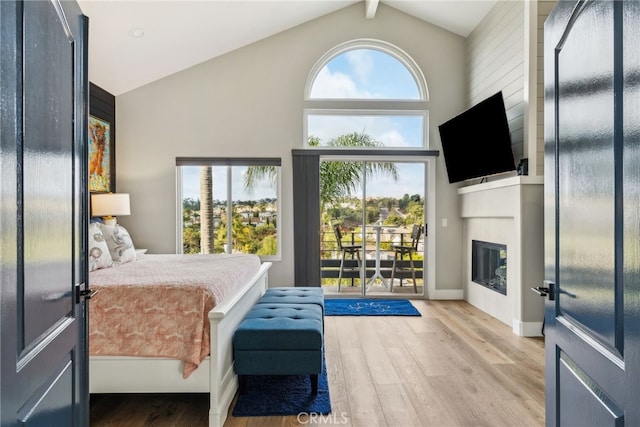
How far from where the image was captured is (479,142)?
4355mm

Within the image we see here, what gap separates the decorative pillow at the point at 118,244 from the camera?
11.3 feet

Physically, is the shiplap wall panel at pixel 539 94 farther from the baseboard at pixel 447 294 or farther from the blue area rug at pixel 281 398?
Result: the blue area rug at pixel 281 398

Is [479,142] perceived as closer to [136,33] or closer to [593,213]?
[593,213]

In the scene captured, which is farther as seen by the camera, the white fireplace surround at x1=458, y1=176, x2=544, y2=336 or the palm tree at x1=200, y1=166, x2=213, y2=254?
the palm tree at x1=200, y1=166, x2=213, y2=254

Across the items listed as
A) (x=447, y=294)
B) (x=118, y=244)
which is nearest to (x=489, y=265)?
(x=447, y=294)

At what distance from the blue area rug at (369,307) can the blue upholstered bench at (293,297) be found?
117cm

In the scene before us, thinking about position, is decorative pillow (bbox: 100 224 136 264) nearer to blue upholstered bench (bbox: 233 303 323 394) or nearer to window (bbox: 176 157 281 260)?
blue upholstered bench (bbox: 233 303 323 394)

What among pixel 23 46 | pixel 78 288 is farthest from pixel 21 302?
pixel 23 46

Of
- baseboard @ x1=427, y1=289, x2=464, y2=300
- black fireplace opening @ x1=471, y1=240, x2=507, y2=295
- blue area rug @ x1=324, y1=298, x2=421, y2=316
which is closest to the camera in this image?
black fireplace opening @ x1=471, y1=240, x2=507, y2=295

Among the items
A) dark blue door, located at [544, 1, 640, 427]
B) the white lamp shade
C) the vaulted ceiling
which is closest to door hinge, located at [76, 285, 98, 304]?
dark blue door, located at [544, 1, 640, 427]

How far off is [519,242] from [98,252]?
12.5 ft

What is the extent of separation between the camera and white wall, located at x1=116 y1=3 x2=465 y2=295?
208 inches

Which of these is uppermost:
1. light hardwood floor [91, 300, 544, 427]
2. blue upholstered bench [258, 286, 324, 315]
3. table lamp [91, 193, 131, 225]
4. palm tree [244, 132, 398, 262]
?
palm tree [244, 132, 398, 262]

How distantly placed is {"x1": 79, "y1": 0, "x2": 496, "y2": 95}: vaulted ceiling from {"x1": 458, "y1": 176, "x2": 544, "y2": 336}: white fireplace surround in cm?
236
